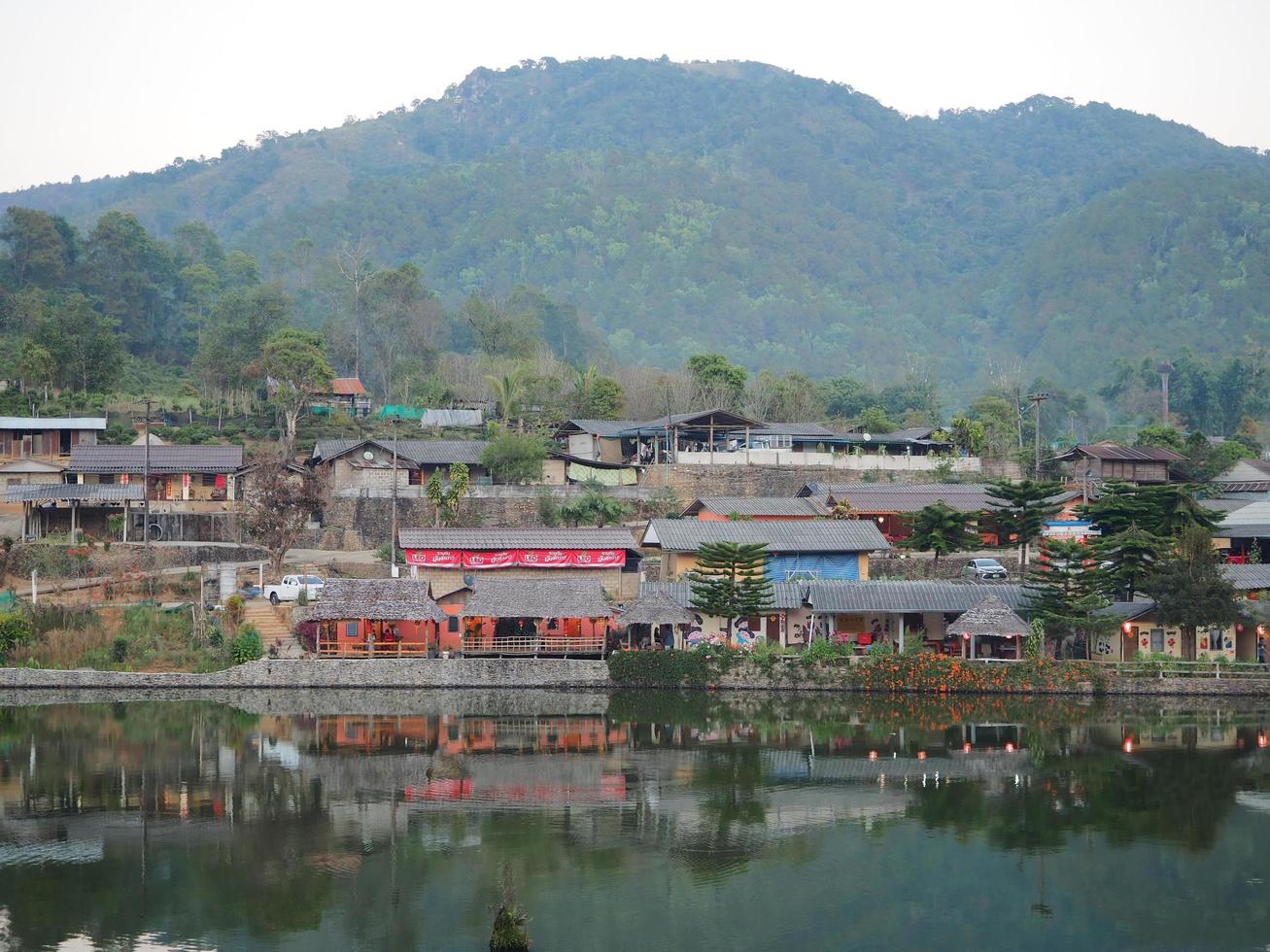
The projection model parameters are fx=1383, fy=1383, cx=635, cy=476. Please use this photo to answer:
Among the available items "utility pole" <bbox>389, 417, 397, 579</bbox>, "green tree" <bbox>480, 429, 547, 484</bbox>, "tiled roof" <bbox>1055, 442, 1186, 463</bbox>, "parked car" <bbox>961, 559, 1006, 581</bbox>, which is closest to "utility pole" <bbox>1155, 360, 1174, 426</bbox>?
"tiled roof" <bbox>1055, 442, 1186, 463</bbox>

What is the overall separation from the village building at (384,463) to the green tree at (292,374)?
21.0 feet

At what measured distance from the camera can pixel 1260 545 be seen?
50.9 metres

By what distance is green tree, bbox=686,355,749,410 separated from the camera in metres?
74.1

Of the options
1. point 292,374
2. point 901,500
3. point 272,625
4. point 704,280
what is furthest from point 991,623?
point 704,280

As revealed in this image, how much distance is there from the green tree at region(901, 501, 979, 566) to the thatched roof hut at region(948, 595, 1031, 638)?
300 inches

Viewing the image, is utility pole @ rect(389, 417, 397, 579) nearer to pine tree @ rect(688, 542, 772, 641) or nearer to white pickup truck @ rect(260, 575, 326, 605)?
white pickup truck @ rect(260, 575, 326, 605)

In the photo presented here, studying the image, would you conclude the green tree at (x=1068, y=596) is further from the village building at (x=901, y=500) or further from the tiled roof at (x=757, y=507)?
the tiled roof at (x=757, y=507)

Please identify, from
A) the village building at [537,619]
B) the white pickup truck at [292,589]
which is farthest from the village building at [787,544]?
the white pickup truck at [292,589]

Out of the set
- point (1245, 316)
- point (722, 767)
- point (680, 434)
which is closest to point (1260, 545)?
point (680, 434)

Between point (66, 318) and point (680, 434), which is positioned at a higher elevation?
point (66, 318)

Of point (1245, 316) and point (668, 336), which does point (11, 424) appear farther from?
point (1245, 316)

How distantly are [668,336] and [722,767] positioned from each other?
441 ft

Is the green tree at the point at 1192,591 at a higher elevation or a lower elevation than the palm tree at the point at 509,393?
lower

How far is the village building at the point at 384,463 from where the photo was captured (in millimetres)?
56312
